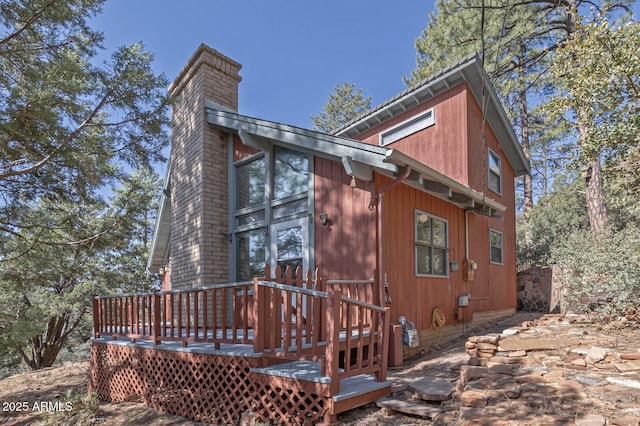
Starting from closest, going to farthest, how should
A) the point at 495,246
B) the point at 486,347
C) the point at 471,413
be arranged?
the point at 471,413 < the point at 486,347 < the point at 495,246

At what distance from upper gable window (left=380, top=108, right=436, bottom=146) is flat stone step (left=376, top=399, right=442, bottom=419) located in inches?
269

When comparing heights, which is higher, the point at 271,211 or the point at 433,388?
the point at 271,211

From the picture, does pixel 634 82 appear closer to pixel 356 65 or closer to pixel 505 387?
pixel 505 387

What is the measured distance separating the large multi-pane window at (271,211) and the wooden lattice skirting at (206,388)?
225 cm

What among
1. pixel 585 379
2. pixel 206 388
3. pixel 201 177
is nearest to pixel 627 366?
pixel 585 379

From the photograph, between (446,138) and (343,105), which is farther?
(343,105)

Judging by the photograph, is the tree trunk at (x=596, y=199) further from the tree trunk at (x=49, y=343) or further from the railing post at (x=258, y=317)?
the tree trunk at (x=49, y=343)

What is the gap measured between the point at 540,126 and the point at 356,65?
13848 millimetres

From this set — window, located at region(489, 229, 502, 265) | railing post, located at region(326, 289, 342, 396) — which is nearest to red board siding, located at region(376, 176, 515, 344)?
window, located at region(489, 229, 502, 265)

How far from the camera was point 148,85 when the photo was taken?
Result: 22.1 feet

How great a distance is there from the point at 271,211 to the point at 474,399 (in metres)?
4.72

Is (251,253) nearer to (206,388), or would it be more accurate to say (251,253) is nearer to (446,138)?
(206,388)

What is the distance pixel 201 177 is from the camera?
756 cm

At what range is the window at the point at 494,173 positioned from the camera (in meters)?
9.76
